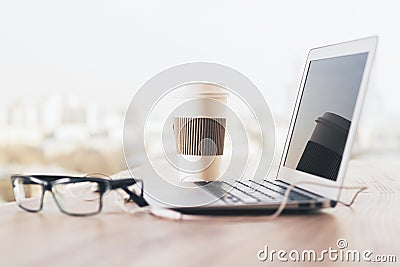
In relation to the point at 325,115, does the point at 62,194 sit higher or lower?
lower

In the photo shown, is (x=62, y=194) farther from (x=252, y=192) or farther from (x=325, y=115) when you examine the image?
(x=325, y=115)

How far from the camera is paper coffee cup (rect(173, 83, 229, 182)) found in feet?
3.57

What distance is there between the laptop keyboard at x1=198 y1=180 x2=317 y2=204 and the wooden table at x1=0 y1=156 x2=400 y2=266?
41mm

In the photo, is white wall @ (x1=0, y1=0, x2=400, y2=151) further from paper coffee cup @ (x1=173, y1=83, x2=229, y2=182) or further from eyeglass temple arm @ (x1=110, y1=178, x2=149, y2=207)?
eyeglass temple arm @ (x1=110, y1=178, x2=149, y2=207)

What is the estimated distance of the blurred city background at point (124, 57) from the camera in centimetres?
243

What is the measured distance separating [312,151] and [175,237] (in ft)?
1.24

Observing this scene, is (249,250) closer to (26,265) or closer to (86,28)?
(26,265)

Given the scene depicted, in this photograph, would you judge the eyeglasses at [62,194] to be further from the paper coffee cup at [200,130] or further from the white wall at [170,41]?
the white wall at [170,41]

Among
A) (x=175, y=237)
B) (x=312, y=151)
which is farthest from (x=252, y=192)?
(x=175, y=237)

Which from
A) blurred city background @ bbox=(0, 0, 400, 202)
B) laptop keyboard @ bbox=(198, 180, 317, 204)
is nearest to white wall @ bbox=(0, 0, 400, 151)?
blurred city background @ bbox=(0, 0, 400, 202)

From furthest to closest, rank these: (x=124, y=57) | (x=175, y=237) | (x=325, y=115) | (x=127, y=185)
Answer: (x=124, y=57) → (x=325, y=115) → (x=127, y=185) → (x=175, y=237)

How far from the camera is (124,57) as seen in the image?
2.46 meters

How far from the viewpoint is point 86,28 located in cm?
243

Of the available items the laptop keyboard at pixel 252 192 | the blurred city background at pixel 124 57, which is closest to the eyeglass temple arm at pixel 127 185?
the laptop keyboard at pixel 252 192
